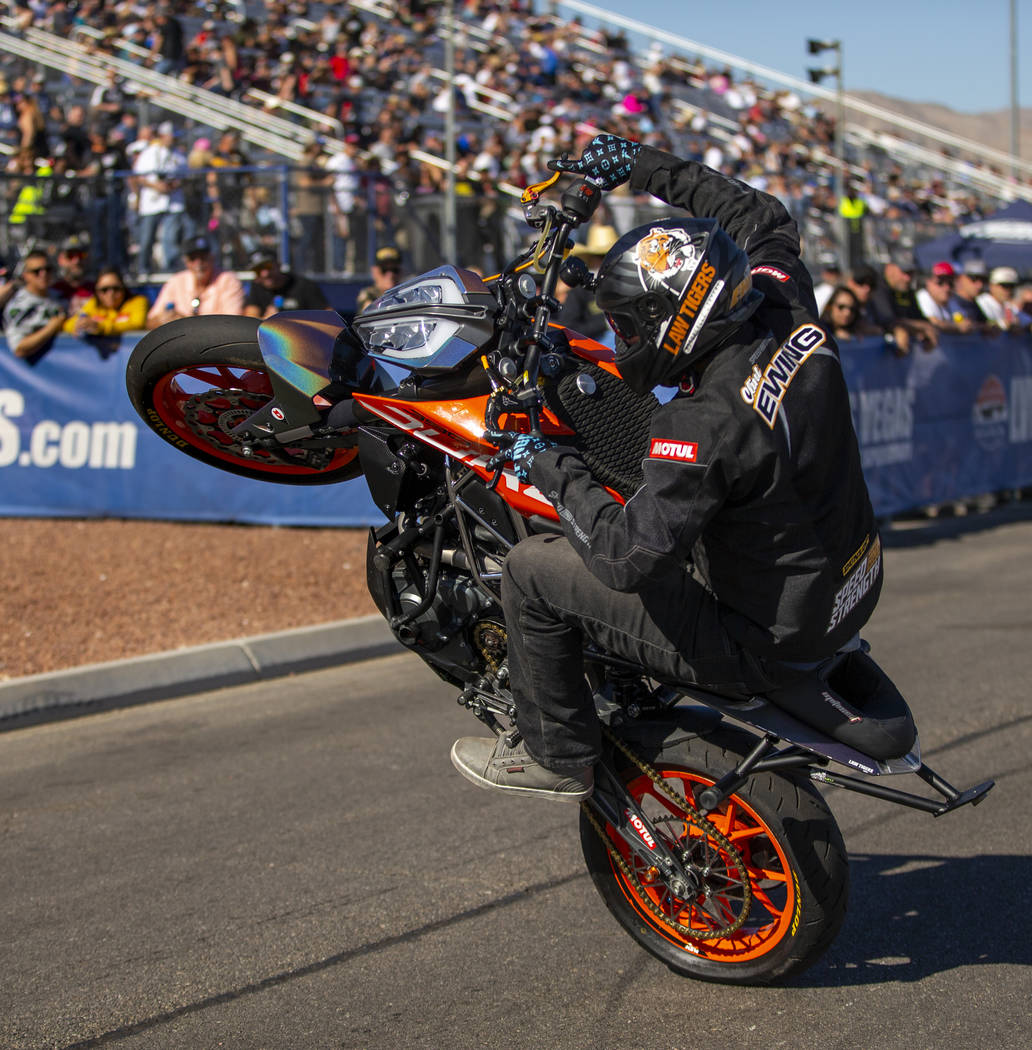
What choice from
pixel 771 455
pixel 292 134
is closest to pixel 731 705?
pixel 771 455

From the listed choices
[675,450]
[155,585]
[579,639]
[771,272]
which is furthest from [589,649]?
[155,585]

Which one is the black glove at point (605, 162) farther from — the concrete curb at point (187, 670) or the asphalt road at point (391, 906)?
the concrete curb at point (187, 670)

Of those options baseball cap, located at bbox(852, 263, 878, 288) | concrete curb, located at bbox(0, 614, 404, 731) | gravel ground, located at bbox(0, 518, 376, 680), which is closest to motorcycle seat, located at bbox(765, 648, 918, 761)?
concrete curb, located at bbox(0, 614, 404, 731)

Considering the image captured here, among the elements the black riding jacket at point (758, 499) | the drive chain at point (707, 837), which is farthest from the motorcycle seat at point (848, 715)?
the drive chain at point (707, 837)

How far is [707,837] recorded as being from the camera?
3.57 meters

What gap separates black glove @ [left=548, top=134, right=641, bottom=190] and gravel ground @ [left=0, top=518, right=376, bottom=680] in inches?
168

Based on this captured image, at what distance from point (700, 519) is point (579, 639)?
613 mm

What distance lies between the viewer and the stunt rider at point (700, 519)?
10.1 ft

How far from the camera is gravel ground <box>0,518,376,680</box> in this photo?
7406mm

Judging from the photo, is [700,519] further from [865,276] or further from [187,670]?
[865,276]

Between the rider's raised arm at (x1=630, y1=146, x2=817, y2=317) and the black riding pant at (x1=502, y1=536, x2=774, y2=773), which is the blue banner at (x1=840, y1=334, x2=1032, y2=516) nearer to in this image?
the rider's raised arm at (x1=630, y1=146, x2=817, y2=317)

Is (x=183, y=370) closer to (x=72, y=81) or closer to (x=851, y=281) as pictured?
(x=851, y=281)

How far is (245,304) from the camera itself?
398 inches

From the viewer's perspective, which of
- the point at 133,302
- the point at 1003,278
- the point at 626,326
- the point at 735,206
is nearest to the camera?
the point at 626,326
